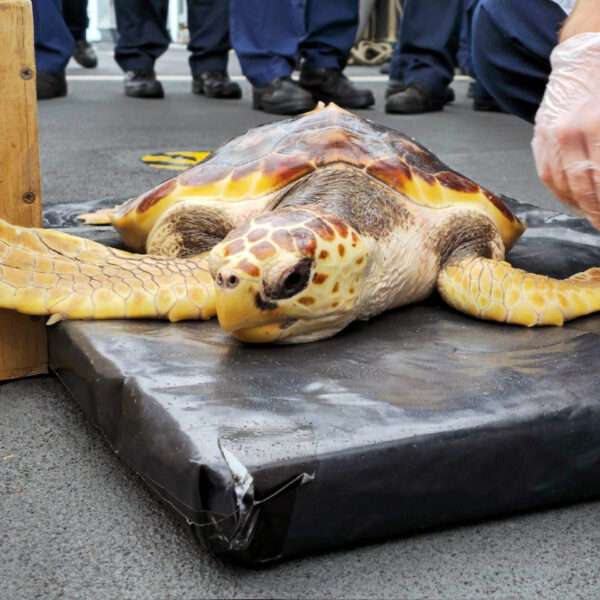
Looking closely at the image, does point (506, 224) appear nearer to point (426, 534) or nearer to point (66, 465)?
point (426, 534)

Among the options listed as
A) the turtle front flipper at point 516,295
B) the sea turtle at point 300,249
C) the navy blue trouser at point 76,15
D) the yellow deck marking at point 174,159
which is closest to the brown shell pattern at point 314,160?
the sea turtle at point 300,249

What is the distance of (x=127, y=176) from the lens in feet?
8.06

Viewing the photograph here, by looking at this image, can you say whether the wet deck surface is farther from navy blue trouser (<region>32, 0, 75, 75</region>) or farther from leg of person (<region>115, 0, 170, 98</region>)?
leg of person (<region>115, 0, 170, 98</region>)

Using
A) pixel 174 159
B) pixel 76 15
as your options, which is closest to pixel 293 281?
pixel 174 159

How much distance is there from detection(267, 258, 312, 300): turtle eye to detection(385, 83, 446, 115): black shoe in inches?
119

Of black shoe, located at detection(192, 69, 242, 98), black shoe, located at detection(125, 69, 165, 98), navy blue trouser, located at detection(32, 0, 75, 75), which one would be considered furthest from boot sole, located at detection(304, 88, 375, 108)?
navy blue trouser, located at detection(32, 0, 75, 75)

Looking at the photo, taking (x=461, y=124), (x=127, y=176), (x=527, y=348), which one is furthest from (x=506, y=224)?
(x=461, y=124)

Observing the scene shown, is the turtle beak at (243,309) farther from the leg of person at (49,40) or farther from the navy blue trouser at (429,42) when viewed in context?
the navy blue trouser at (429,42)

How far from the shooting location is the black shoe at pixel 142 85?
4.26 meters

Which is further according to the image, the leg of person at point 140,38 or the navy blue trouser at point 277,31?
the leg of person at point 140,38

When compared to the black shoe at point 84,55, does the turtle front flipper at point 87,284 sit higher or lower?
higher

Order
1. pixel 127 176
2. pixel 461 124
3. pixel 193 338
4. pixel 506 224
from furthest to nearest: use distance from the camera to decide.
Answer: pixel 461 124 → pixel 127 176 → pixel 506 224 → pixel 193 338

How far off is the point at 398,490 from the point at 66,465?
39 centimetres


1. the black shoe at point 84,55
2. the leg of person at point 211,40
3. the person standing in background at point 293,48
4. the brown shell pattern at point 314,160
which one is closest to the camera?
the brown shell pattern at point 314,160
